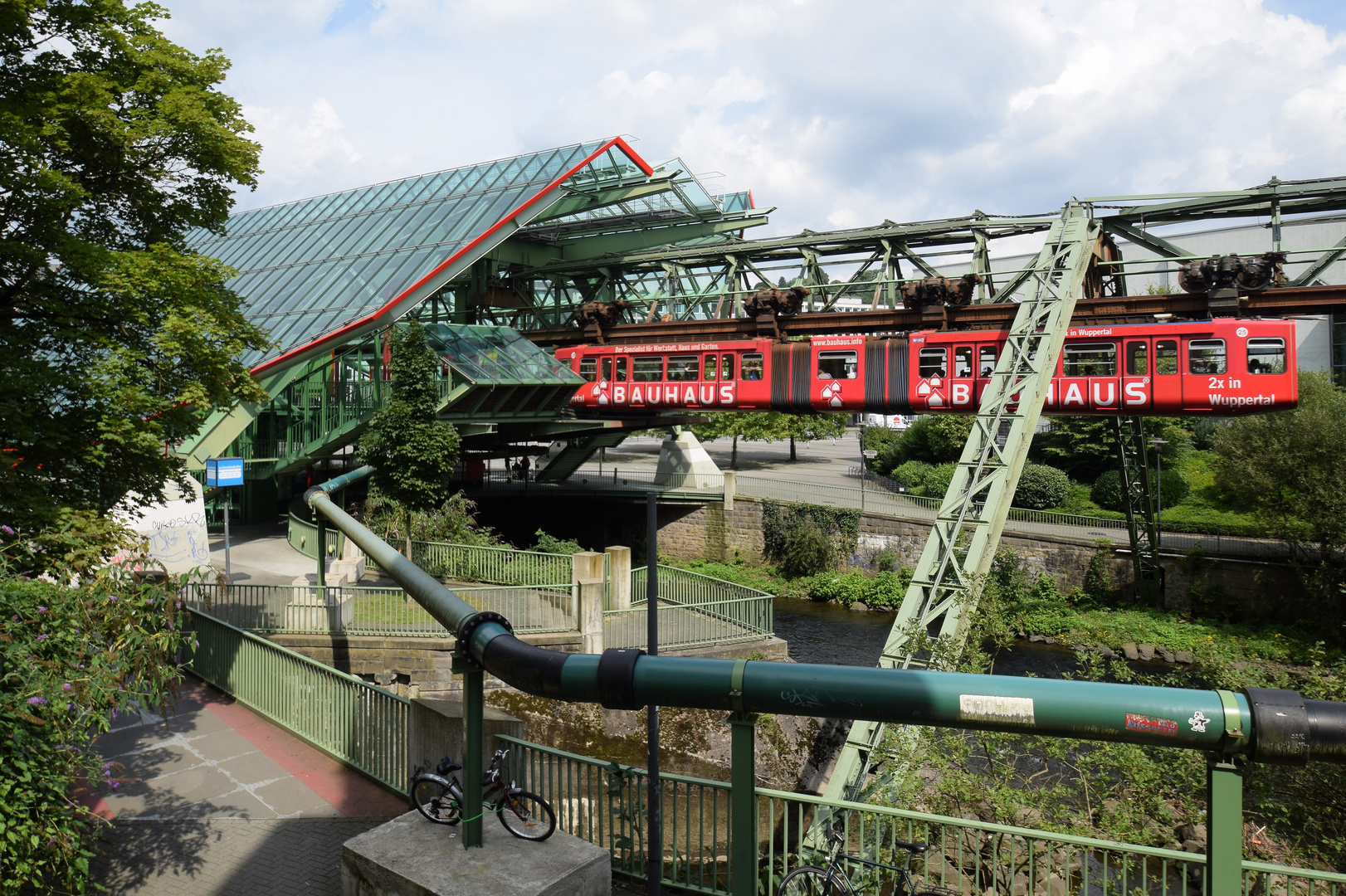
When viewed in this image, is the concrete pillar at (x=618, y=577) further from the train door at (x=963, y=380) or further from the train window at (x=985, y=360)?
the train window at (x=985, y=360)

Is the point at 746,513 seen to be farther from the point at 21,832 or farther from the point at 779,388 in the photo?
the point at 21,832

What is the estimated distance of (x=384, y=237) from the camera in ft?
100

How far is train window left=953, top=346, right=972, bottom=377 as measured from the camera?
25.3 meters

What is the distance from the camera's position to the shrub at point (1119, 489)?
3681cm

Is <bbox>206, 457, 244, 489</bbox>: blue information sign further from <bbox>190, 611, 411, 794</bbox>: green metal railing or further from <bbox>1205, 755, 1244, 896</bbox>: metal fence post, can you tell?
<bbox>1205, 755, 1244, 896</bbox>: metal fence post

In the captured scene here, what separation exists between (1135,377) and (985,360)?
3.84 metres

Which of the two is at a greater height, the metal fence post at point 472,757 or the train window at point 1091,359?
the train window at point 1091,359

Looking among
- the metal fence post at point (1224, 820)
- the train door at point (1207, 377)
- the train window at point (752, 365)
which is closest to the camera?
the metal fence post at point (1224, 820)

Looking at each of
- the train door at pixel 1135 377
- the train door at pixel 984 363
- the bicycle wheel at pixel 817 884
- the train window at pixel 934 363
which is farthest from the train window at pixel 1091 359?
the bicycle wheel at pixel 817 884

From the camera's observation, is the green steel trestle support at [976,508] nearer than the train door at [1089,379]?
Yes

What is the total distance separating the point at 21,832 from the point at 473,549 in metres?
15.5

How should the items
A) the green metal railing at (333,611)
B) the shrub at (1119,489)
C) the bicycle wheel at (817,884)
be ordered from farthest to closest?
the shrub at (1119,489) → the green metal railing at (333,611) → the bicycle wheel at (817,884)

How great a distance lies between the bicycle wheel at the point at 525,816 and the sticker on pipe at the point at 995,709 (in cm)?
373

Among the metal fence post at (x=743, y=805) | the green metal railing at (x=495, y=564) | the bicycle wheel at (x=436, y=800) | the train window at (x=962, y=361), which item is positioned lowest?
the bicycle wheel at (x=436, y=800)
